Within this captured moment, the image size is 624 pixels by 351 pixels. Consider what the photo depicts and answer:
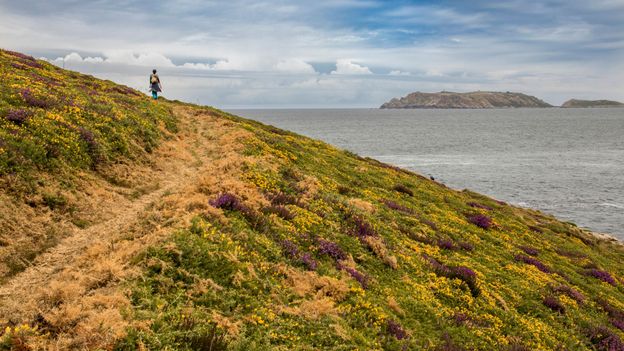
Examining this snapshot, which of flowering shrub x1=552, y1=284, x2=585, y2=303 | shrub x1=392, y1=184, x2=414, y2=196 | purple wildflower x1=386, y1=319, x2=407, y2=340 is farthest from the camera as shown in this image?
shrub x1=392, y1=184, x2=414, y2=196

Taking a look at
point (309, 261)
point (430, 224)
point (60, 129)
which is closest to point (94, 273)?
point (309, 261)

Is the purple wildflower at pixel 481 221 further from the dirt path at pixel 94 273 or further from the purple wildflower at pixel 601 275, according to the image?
the dirt path at pixel 94 273

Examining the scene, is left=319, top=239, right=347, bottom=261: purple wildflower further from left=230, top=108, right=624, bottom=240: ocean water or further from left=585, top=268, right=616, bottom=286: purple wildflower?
left=230, top=108, right=624, bottom=240: ocean water

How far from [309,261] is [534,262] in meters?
17.4

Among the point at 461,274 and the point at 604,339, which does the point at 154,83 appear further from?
the point at 604,339

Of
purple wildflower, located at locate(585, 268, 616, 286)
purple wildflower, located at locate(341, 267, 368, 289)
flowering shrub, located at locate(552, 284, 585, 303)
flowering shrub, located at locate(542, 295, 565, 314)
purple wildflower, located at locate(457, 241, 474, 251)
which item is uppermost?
purple wildflower, located at locate(341, 267, 368, 289)

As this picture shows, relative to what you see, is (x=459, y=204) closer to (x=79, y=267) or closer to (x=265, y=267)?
(x=265, y=267)

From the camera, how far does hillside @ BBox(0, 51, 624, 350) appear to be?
9148 millimetres

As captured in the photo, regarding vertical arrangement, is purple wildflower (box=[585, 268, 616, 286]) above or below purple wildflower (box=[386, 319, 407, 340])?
below

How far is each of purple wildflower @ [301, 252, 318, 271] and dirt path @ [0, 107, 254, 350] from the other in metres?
4.29

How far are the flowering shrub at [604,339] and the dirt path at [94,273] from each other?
17.3 meters

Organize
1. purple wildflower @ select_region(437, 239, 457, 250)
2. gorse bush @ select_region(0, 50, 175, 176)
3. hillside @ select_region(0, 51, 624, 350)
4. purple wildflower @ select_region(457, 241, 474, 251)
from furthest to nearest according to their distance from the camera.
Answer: purple wildflower @ select_region(457, 241, 474, 251), purple wildflower @ select_region(437, 239, 457, 250), gorse bush @ select_region(0, 50, 175, 176), hillside @ select_region(0, 51, 624, 350)

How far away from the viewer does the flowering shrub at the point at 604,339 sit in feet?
53.0

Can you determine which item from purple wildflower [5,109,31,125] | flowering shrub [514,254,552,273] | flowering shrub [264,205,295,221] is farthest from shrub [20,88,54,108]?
flowering shrub [514,254,552,273]
